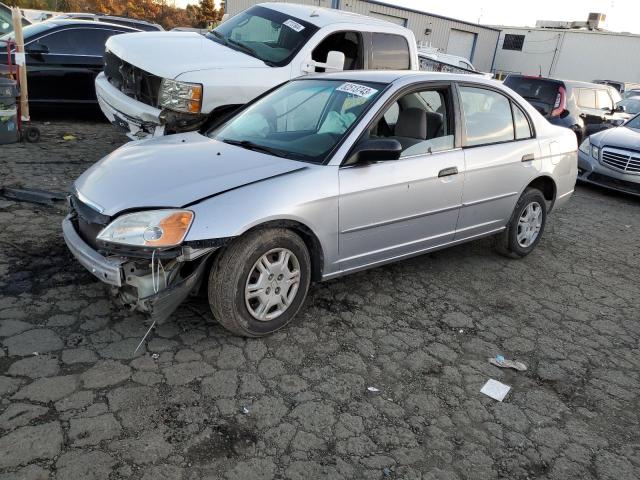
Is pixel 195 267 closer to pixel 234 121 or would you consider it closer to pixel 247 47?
pixel 234 121

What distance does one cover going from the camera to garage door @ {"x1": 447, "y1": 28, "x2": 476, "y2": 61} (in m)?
34.0

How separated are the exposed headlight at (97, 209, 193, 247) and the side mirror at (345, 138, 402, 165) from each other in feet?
3.92

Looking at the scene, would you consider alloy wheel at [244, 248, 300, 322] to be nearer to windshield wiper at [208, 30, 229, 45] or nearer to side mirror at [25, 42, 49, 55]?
windshield wiper at [208, 30, 229, 45]

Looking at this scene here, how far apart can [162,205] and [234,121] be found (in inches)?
59.1

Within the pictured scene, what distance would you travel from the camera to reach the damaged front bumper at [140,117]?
18.3 feet

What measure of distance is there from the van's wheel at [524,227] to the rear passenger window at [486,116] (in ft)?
2.18

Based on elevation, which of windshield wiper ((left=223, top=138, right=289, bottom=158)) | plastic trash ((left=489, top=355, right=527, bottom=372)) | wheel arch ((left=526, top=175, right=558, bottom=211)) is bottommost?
plastic trash ((left=489, top=355, right=527, bottom=372))

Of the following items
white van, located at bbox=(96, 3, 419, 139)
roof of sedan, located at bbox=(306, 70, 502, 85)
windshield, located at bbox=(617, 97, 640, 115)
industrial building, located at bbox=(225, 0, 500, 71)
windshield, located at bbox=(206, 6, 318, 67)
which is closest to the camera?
roof of sedan, located at bbox=(306, 70, 502, 85)

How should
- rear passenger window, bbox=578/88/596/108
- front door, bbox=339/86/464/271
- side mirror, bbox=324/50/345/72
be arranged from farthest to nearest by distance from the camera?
rear passenger window, bbox=578/88/596/108
side mirror, bbox=324/50/345/72
front door, bbox=339/86/464/271

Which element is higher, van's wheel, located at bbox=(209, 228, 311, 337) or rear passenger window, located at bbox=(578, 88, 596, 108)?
rear passenger window, located at bbox=(578, 88, 596, 108)

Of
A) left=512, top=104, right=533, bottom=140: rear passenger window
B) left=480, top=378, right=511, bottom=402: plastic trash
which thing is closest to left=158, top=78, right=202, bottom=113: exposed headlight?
left=512, top=104, right=533, bottom=140: rear passenger window

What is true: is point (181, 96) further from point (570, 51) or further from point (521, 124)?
point (570, 51)

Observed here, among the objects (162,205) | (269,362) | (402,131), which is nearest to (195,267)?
(162,205)

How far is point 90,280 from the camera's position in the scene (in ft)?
12.7
